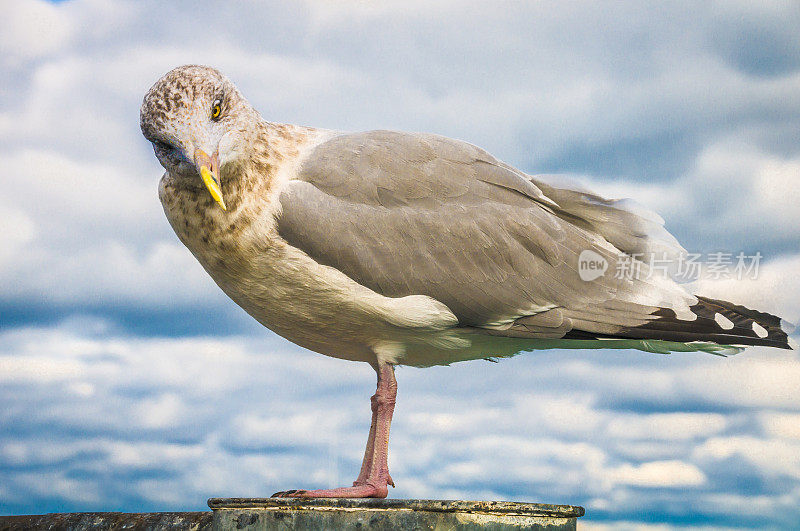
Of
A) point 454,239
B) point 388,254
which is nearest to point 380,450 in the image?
point 388,254

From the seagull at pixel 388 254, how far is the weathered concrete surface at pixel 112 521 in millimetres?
1368

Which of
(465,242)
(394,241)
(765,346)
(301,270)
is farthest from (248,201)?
(765,346)

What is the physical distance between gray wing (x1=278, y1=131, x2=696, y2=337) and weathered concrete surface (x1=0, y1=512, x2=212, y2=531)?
2.37 m

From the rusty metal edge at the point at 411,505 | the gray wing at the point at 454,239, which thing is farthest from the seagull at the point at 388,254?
the rusty metal edge at the point at 411,505

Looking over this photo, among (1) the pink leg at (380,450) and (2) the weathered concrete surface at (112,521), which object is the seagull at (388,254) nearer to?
(1) the pink leg at (380,450)

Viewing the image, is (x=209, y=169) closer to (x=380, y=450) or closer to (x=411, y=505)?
(x=380, y=450)

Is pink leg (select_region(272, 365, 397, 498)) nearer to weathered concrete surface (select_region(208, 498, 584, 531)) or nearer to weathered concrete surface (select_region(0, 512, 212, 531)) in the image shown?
weathered concrete surface (select_region(208, 498, 584, 531))

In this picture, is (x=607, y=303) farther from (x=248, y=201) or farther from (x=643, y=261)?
(x=248, y=201)

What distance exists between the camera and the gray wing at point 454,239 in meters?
5.29

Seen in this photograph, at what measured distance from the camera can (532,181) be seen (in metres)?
6.34

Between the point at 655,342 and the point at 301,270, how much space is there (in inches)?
95.6

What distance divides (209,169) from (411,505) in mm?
2225

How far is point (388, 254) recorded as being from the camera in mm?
5328

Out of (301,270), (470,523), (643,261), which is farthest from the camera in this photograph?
(643,261)
